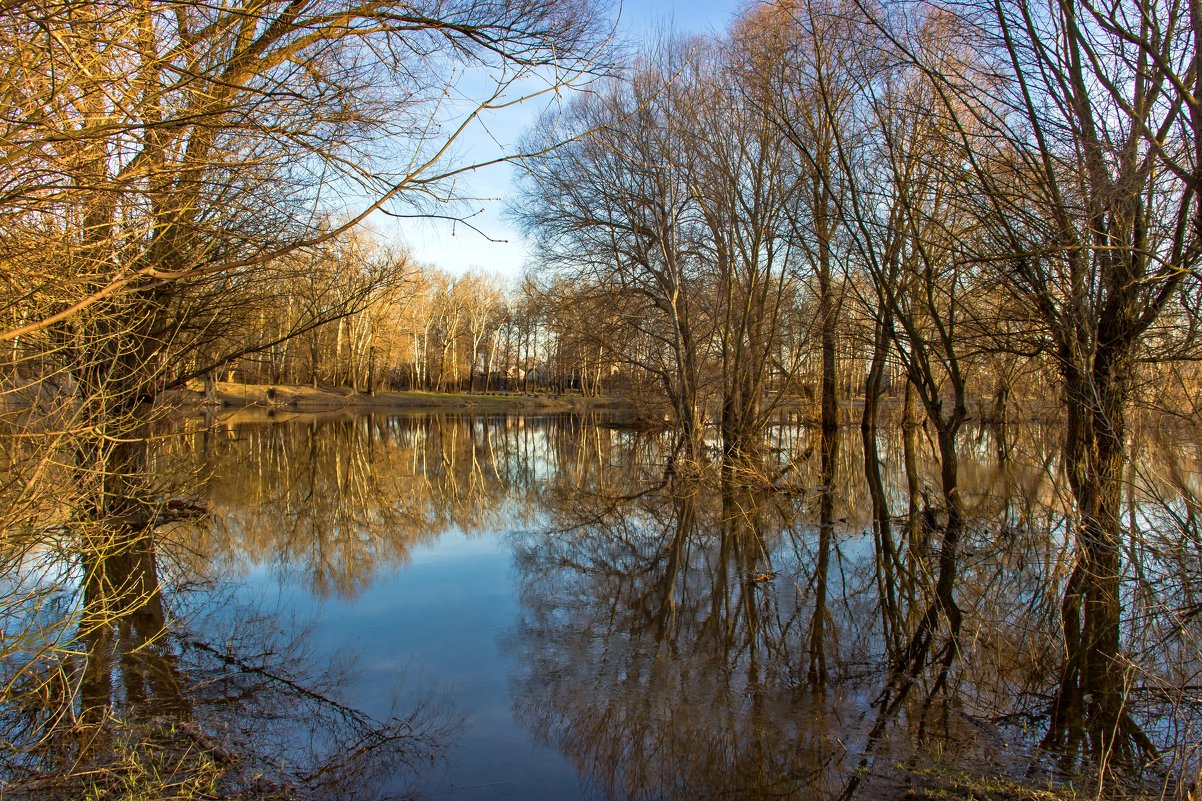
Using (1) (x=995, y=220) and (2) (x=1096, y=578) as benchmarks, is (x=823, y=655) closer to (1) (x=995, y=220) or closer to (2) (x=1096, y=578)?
(2) (x=1096, y=578)

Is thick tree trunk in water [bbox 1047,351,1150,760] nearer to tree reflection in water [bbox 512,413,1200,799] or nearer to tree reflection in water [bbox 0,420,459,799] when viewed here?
tree reflection in water [bbox 512,413,1200,799]

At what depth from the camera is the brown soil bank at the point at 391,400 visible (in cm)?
3950

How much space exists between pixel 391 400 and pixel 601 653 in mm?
46053

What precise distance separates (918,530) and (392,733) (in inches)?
311

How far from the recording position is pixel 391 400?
4934cm

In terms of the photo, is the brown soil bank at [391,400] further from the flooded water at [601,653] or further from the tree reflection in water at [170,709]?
the tree reflection in water at [170,709]

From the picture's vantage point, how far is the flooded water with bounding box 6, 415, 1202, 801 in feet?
12.7

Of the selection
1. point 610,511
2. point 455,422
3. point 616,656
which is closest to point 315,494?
point 610,511

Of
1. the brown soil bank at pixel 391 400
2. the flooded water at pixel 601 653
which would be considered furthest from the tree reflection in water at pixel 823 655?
the brown soil bank at pixel 391 400

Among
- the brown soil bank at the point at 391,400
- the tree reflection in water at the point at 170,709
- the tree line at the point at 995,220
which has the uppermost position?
the tree line at the point at 995,220

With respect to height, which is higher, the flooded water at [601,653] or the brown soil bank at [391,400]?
the brown soil bank at [391,400]

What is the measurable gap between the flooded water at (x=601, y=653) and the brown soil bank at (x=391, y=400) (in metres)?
28.8

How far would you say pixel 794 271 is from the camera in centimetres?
1703

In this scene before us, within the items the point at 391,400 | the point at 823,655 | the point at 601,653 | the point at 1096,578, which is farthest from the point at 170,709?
the point at 391,400
